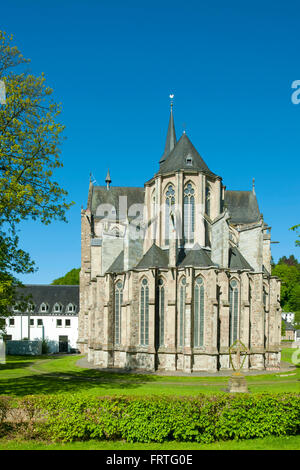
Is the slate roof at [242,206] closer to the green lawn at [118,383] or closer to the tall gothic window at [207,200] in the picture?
Answer: the tall gothic window at [207,200]

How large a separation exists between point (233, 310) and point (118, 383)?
49.0 feet

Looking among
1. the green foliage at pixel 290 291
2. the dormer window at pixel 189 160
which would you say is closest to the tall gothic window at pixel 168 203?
the dormer window at pixel 189 160

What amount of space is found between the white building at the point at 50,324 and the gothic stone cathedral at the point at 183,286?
763 inches

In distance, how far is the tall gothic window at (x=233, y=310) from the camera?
127ft

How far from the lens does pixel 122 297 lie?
41.2 m

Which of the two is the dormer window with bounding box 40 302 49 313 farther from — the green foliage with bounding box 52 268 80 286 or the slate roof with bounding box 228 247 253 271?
the slate roof with bounding box 228 247 253 271

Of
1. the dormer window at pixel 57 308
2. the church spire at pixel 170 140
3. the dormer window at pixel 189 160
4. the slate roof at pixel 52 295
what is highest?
the church spire at pixel 170 140

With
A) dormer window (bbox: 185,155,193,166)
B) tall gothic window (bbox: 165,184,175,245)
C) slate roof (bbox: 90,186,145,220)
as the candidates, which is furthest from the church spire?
tall gothic window (bbox: 165,184,175,245)

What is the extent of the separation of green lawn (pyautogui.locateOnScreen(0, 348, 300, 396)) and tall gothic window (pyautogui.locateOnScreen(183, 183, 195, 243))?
1542 centimetres

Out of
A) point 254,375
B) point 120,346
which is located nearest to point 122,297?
point 120,346

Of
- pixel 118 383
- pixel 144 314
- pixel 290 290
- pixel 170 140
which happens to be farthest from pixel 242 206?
pixel 290 290

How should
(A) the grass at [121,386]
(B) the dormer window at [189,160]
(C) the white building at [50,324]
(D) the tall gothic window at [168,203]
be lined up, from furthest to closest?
(C) the white building at [50,324] → (B) the dormer window at [189,160] → (D) the tall gothic window at [168,203] → (A) the grass at [121,386]

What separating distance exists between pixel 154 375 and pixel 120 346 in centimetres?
689

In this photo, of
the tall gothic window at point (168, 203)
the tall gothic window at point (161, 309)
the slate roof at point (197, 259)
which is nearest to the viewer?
the tall gothic window at point (161, 309)
